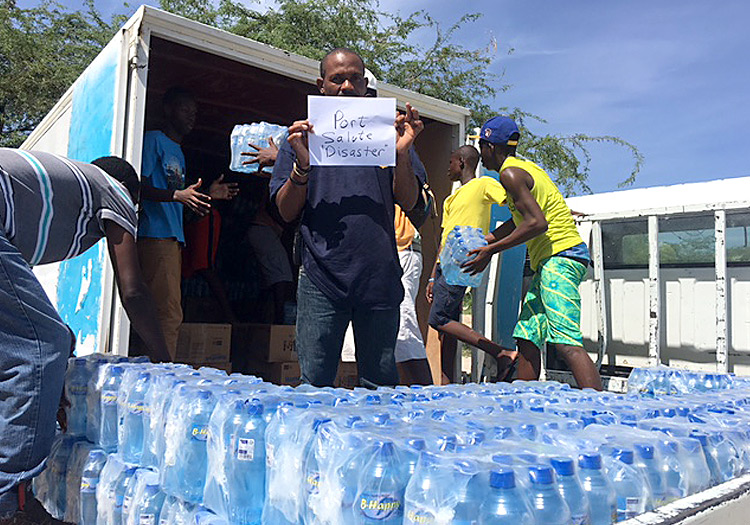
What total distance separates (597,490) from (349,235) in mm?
1538

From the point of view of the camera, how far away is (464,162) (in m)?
5.45

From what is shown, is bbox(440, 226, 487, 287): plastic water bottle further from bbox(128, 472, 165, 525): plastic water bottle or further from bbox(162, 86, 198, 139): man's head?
bbox(128, 472, 165, 525): plastic water bottle

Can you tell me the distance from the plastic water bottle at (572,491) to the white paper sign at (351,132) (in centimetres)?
159

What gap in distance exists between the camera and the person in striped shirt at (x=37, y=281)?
2.16 m

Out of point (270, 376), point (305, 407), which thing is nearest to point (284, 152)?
point (305, 407)

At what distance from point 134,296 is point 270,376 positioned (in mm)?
3289

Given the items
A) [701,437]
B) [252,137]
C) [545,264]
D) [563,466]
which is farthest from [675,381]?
[252,137]

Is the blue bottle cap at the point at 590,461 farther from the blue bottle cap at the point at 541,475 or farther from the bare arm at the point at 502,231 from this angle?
the bare arm at the point at 502,231

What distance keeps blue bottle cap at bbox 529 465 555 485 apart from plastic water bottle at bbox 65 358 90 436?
1.86m

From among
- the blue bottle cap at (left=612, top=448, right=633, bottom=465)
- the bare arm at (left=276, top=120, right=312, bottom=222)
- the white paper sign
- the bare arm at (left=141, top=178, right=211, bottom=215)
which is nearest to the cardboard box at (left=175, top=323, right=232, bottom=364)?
the bare arm at (left=141, top=178, right=211, bottom=215)

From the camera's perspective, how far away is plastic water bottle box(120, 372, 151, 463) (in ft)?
7.25

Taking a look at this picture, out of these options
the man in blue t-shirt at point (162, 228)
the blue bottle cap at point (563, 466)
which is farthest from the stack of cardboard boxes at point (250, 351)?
the blue bottle cap at point (563, 466)

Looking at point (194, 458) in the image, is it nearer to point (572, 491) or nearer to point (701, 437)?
point (572, 491)

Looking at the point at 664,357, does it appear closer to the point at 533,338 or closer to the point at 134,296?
the point at 533,338
